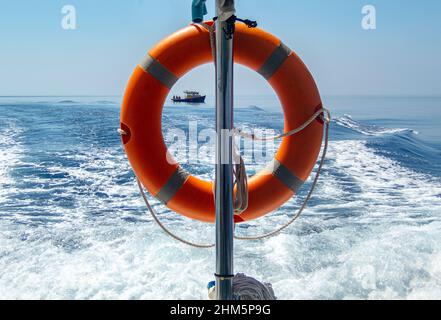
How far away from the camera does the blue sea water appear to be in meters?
2.74

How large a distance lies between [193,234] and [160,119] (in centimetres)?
166

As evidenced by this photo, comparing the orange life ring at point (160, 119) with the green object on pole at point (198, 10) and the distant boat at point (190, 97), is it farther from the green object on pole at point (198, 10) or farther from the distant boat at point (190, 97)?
the distant boat at point (190, 97)

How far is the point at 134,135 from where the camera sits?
6.56 feet

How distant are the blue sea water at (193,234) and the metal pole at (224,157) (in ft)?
4.86

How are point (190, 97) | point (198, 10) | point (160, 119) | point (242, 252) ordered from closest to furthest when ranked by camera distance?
1. point (198, 10)
2. point (160, 119)
3. point (242, 252)
4. point (190, 97)

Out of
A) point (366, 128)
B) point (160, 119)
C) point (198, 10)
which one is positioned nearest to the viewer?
point (198, 10)

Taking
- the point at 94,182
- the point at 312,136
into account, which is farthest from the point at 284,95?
the point at 94,182

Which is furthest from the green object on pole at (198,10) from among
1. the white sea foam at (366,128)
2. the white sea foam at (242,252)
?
the white sea foam at (366,128)

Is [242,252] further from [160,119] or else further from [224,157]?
[224,157]

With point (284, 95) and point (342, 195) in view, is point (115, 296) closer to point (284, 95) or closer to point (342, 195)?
point (284, 95)

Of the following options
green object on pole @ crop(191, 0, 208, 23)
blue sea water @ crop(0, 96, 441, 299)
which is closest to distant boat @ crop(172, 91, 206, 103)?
blue sea water @ crop(0, 96, 441, 299)

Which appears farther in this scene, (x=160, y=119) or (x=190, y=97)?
(x=190, y=97)

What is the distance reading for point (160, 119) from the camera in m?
2.03

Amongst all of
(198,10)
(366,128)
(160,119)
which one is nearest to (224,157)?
(198,10)
